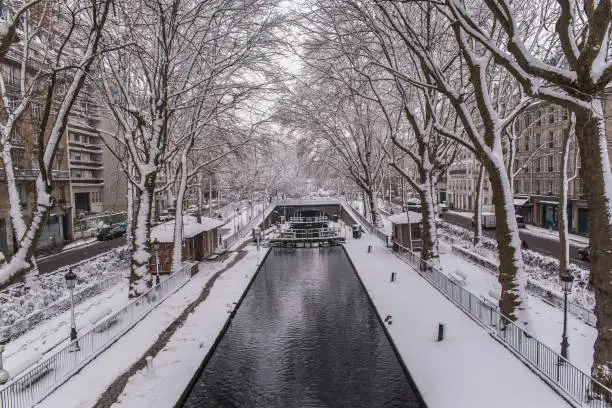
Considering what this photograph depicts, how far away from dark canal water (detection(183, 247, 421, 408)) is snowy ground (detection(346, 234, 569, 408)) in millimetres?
641

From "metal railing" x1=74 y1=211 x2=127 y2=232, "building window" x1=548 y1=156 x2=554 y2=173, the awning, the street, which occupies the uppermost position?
"building window" x1=548 y1=156 x2=554 y2=173

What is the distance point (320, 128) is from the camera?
131ft

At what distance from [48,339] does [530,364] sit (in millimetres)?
15841

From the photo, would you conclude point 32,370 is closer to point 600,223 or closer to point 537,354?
point 537,354

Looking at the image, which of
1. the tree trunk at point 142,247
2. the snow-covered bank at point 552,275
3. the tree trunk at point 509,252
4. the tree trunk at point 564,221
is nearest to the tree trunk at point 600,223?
the tree trunk at point 509,252

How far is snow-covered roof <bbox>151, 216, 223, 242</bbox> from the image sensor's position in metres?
27.1

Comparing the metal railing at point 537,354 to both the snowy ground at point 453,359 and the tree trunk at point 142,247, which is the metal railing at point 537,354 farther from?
the tree trunk at point 142,247

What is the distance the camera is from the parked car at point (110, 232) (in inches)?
1764

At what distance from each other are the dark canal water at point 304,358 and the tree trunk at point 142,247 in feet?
15.1

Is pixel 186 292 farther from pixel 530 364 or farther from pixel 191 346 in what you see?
pixel 530 364

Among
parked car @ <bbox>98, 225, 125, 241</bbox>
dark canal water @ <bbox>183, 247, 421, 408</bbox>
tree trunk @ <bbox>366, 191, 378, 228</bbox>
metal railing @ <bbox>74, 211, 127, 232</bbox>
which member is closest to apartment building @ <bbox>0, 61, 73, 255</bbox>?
metal railing @ <bbox>74, 211, 127, 232</bbox>

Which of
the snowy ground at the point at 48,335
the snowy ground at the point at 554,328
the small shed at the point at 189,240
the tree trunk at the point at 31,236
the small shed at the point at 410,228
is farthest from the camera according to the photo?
the small shed at the point at 410,228

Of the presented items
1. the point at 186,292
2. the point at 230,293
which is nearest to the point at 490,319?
the point at 230,293

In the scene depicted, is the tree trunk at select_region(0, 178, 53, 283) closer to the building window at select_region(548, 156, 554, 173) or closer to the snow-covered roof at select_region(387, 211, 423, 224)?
the snow-covered roof at select_region(387, 211, 423, 224)
